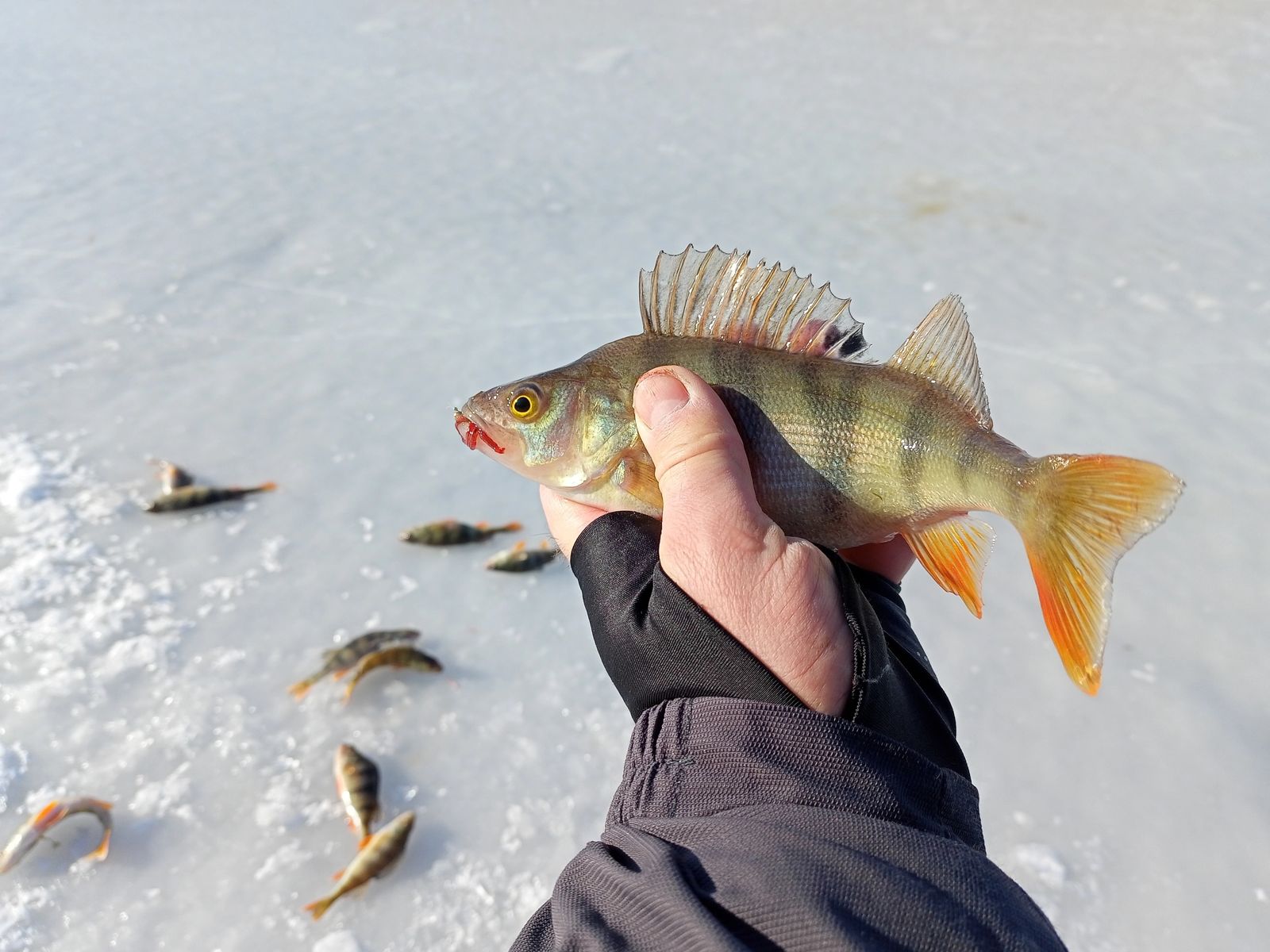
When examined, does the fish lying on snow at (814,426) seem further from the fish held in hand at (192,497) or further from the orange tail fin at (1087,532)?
the fish held in hand at (192,497)

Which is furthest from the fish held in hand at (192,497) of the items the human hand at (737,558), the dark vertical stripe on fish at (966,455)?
the dark vertical stripe on fish at (966,455)

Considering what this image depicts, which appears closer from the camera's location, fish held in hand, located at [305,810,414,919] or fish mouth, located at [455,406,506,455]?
fish mouth, located at [455,406,506,455]

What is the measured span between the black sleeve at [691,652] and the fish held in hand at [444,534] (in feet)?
5.51

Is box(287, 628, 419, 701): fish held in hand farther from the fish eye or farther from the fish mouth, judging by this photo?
the fish eye

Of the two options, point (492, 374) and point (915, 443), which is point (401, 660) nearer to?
point (492, 374)

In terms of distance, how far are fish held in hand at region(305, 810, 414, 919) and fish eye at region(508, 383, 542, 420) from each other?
4.24 feet

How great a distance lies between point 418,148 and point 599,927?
6.31 m

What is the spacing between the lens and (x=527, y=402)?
2070mm

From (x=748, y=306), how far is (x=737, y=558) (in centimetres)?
63

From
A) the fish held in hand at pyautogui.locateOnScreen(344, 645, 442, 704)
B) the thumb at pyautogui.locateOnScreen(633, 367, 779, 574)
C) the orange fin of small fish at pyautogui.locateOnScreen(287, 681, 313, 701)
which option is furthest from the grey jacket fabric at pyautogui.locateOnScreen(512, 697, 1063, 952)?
the orange fin of small fish at pyautogui.locateOnScreen(287, 681, 313, 701)

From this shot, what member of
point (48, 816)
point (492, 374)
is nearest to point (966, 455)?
point (48, 816)

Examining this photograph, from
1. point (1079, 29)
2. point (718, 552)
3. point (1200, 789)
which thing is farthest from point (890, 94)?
point (718, 552)

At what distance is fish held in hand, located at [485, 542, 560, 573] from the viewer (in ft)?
11.6

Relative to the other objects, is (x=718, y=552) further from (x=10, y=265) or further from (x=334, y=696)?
(x=10, y=265)
